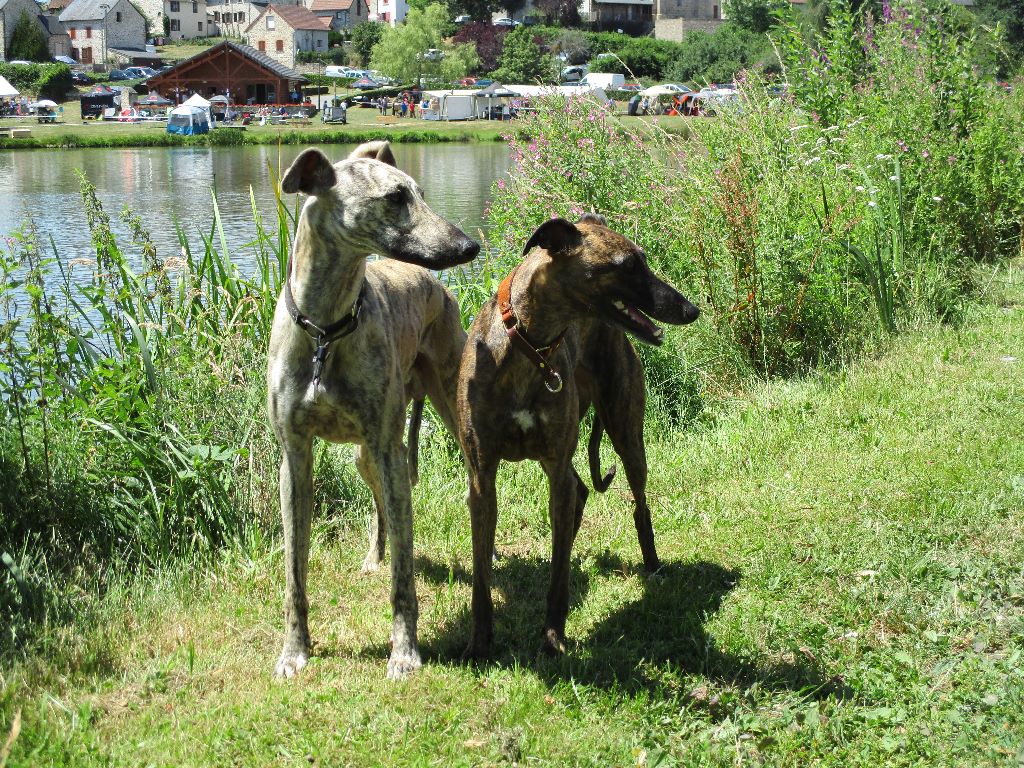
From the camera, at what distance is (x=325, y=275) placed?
13.1ft

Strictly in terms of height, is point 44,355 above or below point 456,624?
above

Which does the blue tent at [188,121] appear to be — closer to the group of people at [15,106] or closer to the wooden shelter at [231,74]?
the group of people at [15,106]

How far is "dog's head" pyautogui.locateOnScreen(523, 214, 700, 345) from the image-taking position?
402 centimetres

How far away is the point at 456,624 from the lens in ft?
15.2

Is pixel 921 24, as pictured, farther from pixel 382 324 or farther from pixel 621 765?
pixel 621 765

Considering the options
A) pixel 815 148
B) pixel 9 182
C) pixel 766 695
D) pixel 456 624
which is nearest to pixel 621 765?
pixel 766 695

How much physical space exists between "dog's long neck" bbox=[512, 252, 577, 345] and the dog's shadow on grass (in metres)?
1.27

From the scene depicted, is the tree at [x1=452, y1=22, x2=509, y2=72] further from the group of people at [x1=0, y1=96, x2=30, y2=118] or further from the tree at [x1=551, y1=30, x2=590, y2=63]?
the group of people at [x1=0, y1=96, x2=30, y2=118]

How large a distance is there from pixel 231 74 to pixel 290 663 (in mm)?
74816

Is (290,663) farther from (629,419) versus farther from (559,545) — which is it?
(629,419)

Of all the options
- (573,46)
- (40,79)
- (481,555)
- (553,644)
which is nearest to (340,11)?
(573,46)

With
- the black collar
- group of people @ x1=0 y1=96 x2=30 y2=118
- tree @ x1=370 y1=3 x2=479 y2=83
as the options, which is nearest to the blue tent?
group of people @ x1=0 y1=96 x2=30 y2=118

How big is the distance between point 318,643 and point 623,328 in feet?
5.97

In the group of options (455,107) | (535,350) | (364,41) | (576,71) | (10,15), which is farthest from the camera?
(364,41)
